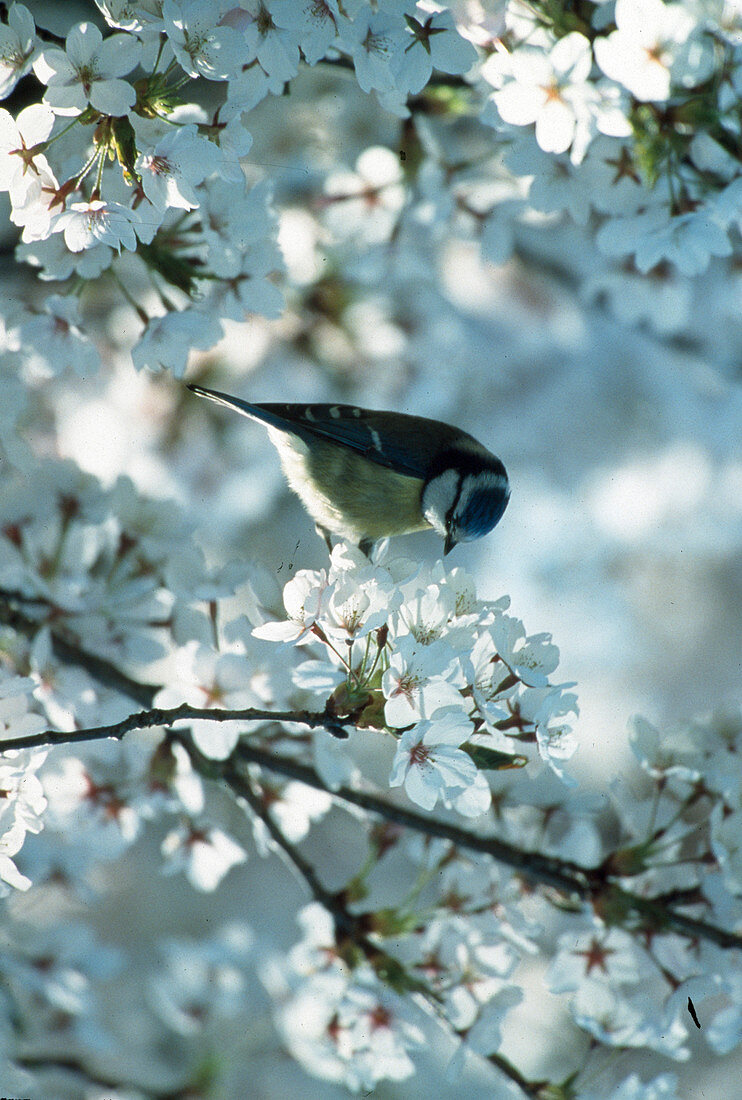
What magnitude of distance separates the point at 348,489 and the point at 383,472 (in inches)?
2.5

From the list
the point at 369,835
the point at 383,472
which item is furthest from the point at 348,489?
the point at 369,835

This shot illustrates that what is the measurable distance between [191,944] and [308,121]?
51.2 inches

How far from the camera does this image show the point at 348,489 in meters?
0.82

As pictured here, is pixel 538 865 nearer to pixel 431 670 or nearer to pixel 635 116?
pixel 431 670

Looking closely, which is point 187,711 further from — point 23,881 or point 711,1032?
point 711,1032

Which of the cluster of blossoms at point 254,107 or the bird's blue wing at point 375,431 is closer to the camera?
the cluster of blossoms at point 254,107

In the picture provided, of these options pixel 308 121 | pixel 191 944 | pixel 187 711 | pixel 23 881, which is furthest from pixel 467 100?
pixel 191 944

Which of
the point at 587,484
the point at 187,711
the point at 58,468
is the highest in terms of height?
the point at 187,711

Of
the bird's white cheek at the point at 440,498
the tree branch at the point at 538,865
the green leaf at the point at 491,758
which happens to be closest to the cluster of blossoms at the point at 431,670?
the green leaf at the point at 491,758

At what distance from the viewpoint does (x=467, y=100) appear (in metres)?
0.85

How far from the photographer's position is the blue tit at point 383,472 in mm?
779

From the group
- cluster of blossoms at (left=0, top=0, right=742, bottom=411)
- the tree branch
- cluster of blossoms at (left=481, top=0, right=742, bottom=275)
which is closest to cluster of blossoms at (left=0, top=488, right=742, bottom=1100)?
the tree branch

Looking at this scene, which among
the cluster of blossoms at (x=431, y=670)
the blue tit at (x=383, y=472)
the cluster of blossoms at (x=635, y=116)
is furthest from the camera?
the blue tit at (x=383, y=472)

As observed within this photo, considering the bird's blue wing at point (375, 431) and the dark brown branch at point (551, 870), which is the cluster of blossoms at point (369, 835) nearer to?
the dark brown branch at point (551, 870)
